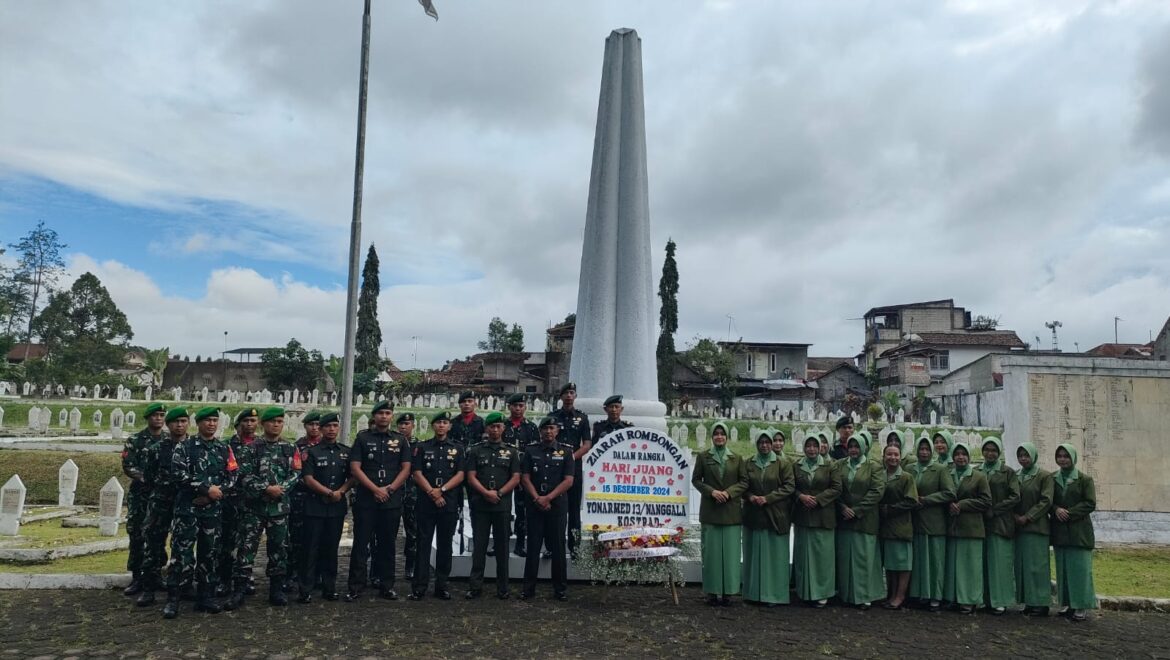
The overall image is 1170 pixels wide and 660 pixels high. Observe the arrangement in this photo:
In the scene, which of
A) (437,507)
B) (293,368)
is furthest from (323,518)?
(293,368)

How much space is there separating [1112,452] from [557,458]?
8.94 metres

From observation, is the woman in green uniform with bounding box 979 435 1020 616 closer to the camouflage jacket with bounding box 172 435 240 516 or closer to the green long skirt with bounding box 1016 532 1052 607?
the green long skirt with bounding box 1016 532 1052 607

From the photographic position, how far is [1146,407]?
1138 cm

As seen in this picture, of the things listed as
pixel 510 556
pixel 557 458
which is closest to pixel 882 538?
pixel 557 458

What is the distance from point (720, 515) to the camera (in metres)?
7.07

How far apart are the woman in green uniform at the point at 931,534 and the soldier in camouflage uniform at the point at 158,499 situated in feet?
21.5

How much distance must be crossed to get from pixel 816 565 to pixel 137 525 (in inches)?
240

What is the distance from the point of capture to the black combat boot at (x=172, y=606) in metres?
6.09

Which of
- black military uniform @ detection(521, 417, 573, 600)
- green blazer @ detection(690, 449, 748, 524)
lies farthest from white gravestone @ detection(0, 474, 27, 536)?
green blazer @ detection(690, 449, 748, 524)

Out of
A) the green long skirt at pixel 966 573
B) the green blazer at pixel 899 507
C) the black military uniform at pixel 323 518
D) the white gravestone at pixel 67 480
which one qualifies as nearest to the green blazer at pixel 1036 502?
the green long skirt at pixel 966 573

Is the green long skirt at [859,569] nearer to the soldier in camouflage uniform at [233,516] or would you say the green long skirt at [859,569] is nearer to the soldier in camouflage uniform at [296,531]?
the soldier in camouflage uniform at [296,531]

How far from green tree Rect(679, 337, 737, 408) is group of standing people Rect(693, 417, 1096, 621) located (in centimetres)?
3734

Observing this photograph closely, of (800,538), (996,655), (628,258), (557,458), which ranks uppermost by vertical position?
(628,258)

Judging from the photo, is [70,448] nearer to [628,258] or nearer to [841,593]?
[628,258]
